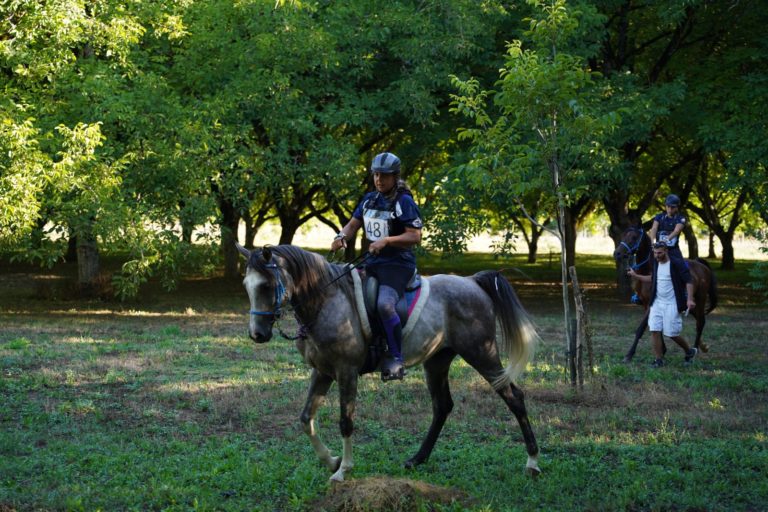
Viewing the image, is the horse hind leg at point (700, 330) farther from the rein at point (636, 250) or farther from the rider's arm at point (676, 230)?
the rider's arm at point (676, 230)

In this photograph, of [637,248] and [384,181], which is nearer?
[384,181]

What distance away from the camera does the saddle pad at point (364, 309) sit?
25.6 ft

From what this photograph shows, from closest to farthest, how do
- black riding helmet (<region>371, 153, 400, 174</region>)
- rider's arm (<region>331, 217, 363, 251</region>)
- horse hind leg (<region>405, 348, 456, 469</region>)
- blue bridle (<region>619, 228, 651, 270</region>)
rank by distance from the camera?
black riding helmet (<region>371, 153, 400, 174</region>)
rider's arm (<region>331, 217, 363, 251</region>)
horse hind leg (<region>405, 348, 456, 469</region>)
blue bridle (<region>619, 228, 651, 270</region>)

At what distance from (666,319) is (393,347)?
7.58 metres

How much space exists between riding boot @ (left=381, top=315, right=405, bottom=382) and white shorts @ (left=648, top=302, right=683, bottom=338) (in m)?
7.32

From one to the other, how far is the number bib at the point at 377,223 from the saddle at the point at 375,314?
1.26 feet

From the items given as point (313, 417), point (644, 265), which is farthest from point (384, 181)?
point (644, 265)

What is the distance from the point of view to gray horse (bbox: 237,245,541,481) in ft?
23.6

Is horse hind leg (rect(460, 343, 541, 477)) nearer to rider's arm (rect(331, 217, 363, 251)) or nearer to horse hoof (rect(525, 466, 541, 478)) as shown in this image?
horse hoof (rect(525, 466, 541, 478))

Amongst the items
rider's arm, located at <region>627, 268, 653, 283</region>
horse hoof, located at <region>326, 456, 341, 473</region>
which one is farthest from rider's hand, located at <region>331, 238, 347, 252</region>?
rider's arm, located at <region>627, 268, 653, 283</region>

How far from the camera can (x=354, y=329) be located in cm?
773

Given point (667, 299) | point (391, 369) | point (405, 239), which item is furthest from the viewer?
point (667, 299)

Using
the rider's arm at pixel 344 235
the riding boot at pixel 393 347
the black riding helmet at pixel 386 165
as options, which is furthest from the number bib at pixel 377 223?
the riding boot at pixel 393 347

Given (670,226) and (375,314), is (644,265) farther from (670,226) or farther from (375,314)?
(375,314)
